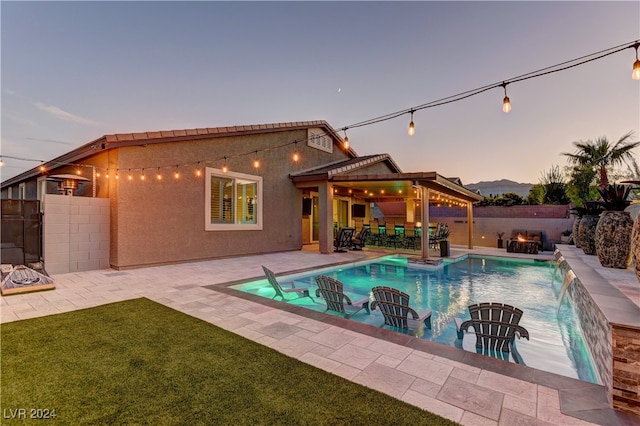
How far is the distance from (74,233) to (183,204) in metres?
2.80

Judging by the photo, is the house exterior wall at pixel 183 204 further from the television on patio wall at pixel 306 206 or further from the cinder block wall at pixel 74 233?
the television on patio wall at pixel 306 206

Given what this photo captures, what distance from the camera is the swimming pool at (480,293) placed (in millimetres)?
3871

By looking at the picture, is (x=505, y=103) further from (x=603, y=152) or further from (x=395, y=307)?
(x=603, y=152)

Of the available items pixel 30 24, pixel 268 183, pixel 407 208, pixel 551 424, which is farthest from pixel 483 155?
pixel 30 24

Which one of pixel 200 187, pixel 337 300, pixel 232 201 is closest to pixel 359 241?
pixel 232 201

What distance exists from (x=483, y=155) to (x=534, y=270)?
1583 cm

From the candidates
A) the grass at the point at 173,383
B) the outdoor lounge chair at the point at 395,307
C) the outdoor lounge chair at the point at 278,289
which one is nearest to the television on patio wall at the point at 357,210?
the outdoor lounge chair at the point at 278,289

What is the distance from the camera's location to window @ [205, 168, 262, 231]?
32.3 feet

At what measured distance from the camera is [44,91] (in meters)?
12.1

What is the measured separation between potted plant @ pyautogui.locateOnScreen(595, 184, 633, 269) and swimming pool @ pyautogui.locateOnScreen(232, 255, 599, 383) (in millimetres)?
1256

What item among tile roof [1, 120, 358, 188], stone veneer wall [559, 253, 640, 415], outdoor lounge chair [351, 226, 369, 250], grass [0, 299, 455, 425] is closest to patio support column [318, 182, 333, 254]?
outdoor lounge chair [351, 226, 369, 250]

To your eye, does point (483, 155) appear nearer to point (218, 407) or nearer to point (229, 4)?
point (229, 4)

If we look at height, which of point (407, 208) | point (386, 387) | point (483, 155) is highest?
point (483, 155)

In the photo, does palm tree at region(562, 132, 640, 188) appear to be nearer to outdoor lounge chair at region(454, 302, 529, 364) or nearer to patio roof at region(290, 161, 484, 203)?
patio roof at region(290, 161, 484, 203)
